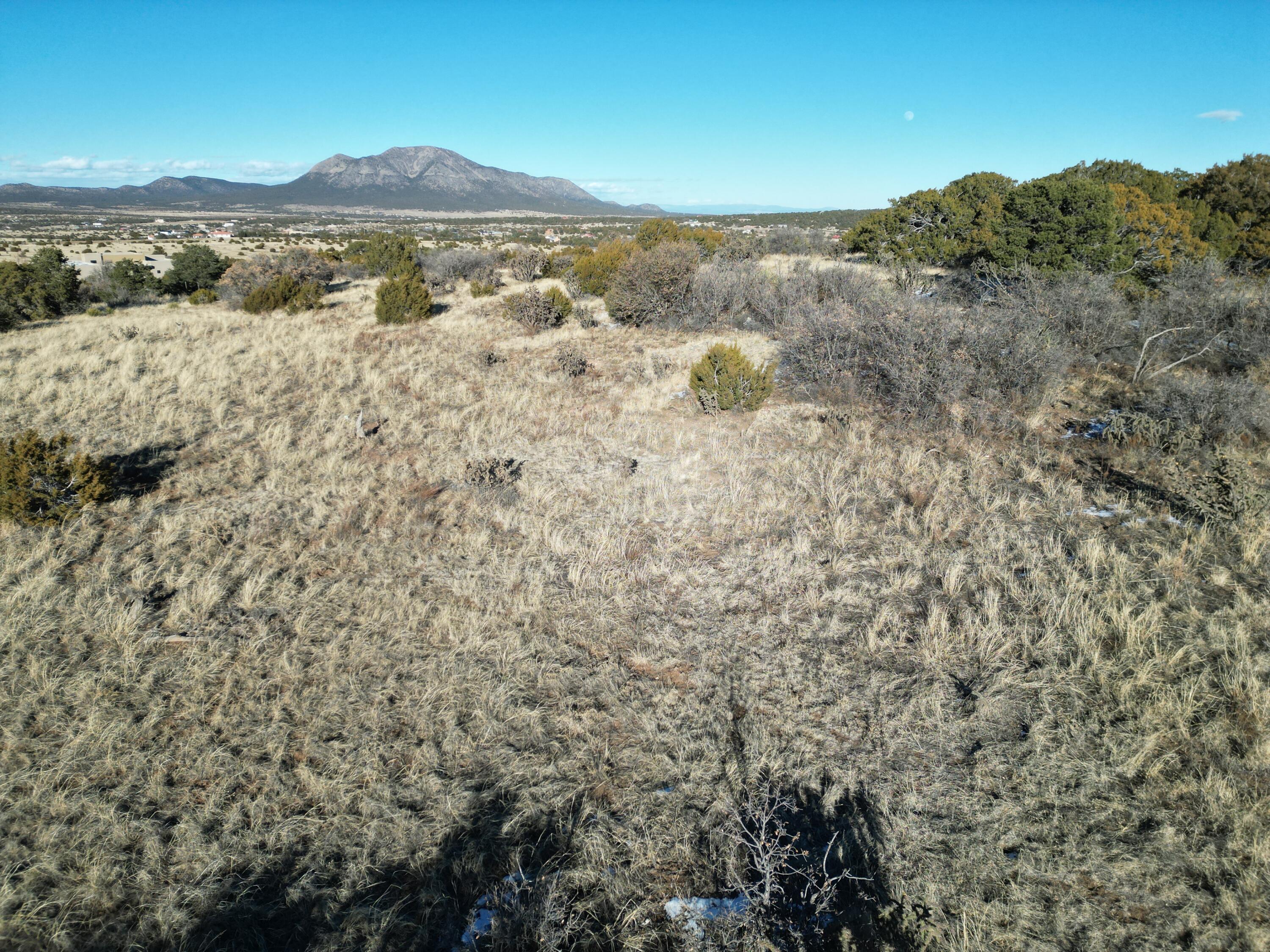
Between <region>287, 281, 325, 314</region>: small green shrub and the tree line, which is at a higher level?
the tree line

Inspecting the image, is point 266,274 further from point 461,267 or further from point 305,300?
point 461,267

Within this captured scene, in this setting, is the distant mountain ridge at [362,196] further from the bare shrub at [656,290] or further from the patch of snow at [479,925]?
the patch of snow at [479,925]

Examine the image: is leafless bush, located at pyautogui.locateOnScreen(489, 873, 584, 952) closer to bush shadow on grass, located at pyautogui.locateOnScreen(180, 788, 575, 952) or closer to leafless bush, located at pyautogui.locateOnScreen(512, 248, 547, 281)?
bush shadow on grass, located at pyautogui.locateOnScreen(180, 788, 575, 952)

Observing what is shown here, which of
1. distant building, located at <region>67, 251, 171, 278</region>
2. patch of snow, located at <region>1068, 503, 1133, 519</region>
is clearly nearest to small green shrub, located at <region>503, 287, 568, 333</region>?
patch of snow, located at <region>1068, 503, 1133, 519</region>

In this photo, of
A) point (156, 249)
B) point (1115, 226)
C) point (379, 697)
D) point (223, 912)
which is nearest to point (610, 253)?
point (1115, 226)

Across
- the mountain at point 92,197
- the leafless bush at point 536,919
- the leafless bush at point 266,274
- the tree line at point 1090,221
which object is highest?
the mountain at point 92,197

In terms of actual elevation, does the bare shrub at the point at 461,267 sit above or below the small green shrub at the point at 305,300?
above

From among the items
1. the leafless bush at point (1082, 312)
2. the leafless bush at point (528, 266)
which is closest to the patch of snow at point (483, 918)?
the leafless bush at point (1082, 312)

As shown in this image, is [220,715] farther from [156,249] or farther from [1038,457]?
[156,249]
